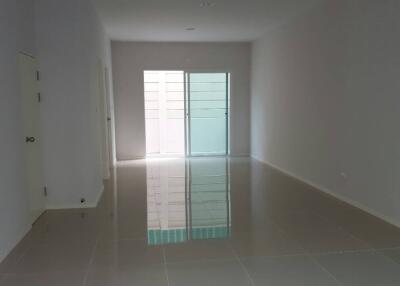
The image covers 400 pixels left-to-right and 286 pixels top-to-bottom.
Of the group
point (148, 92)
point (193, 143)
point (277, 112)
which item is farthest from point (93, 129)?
point (148, 92)

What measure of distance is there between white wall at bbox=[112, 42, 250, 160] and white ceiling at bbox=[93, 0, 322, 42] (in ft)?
1.84

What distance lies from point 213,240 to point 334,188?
2.44 metres

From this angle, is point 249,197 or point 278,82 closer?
point 249,197

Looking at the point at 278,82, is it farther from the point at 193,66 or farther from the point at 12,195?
the point at 12,195

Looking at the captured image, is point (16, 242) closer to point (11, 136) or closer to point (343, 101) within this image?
point (11, 136)

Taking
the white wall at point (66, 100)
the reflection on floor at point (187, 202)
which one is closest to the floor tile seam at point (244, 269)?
the reflection on floor at point (187, 202)

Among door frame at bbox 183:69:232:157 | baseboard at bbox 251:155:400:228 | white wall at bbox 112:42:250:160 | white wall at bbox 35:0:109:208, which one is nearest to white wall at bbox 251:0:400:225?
baseboard at bbox 251:155:400:228

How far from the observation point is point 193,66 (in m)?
9.84

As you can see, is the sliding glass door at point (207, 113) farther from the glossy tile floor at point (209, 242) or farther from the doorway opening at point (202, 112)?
the glossy tile floor at point (209, 242)

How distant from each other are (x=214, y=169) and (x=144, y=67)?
3094 mm

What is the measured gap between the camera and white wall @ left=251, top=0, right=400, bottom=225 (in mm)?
4508

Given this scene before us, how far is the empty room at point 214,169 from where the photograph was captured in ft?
11.6

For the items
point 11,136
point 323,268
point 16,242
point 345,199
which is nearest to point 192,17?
point 345,199

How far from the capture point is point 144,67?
963 cm
